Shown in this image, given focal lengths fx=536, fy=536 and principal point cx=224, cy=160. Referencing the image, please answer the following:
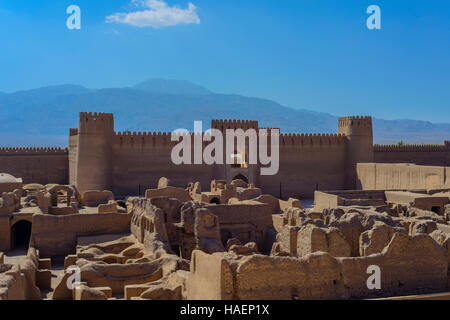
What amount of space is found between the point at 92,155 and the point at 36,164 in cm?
655

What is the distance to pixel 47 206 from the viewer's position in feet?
71.8

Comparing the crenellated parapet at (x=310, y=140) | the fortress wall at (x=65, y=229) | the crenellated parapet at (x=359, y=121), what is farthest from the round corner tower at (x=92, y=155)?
the crenellated parapet at (x=359, y=121)

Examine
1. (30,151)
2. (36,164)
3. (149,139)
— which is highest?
(149,139)

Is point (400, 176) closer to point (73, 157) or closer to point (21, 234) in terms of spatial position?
point (73, 157)

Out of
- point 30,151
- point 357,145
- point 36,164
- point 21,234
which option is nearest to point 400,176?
point 357,145

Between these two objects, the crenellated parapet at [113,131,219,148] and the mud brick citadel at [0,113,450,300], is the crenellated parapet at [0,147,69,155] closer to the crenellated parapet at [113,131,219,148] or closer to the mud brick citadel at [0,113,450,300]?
the mud brick citadel at [0,113,450,300]

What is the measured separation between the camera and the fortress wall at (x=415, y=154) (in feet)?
131

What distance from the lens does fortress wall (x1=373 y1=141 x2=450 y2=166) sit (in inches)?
1572

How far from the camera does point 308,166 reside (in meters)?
35.5

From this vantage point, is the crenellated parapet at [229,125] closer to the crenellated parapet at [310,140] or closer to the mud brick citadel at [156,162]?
the mud brick citadel at [156,162]

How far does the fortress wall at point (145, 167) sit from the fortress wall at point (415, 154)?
568 inches

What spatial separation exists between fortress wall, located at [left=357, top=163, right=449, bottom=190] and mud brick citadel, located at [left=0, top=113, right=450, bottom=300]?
0.25ft
